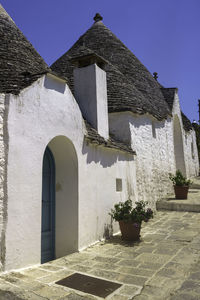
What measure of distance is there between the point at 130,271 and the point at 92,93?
436cm

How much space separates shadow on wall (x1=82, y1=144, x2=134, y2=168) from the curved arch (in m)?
0.42

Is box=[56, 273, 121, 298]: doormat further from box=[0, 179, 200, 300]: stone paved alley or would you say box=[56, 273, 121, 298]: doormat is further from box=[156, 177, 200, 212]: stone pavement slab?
box=[156, 177, 200, 212]: stone pavement slab

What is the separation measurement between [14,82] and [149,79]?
9.40m

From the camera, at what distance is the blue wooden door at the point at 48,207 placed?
498 centimetres

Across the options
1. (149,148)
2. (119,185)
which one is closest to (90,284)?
(119,185)

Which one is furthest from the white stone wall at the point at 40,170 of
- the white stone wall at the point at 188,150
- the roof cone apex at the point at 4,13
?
the white stone wall at the point at 188,150

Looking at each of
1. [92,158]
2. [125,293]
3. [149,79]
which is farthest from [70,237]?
[149,79]

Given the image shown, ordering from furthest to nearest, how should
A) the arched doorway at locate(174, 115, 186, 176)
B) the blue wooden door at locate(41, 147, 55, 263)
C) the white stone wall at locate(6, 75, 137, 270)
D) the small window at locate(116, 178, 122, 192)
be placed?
the arched doorway at locate(174, 115, 186, 176) → the small window at locate(116, 178, 122, 192) → the blue wooden door at locate(41, 147, 55, 263) → the white stone wall at locate(6, 75, 137, 270)

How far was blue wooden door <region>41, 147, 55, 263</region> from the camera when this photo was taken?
16.4ft

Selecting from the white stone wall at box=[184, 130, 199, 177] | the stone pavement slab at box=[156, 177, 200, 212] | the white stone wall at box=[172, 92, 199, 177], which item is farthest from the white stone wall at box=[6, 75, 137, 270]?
the white stone wall at box=[184, 130, 199, 177]

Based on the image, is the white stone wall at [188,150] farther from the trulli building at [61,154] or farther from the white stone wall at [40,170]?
the white stone wall at [40,170]

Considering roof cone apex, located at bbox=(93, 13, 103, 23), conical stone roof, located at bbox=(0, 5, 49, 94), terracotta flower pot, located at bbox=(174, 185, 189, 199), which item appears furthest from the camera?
roof cone apex, located at bbox=(93, 13, 103, 23)

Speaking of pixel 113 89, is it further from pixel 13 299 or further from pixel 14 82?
pixel 13 299

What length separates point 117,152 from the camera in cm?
670
